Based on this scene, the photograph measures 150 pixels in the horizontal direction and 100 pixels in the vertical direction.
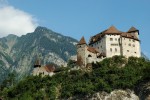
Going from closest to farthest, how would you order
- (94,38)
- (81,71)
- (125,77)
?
1. (125,77)
2. (81,71)
3. (94,38)

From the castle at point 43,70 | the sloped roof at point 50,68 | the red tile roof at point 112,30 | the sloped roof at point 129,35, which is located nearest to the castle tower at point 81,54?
the red tile roof at point 112,30

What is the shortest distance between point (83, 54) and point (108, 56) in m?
6.86

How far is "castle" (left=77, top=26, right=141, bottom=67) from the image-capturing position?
106688 millimetres

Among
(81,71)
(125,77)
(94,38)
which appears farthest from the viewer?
(94,38)

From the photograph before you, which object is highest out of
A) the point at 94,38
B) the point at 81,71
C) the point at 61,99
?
the point at 94,38

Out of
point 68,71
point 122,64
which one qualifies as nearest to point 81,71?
point 68,71

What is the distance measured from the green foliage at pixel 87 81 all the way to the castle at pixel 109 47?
248 cm

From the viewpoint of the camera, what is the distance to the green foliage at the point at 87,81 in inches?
3853

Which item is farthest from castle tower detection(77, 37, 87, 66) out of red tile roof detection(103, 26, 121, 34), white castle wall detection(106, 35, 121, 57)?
red tile roof detection(103, 26, 121, 34)

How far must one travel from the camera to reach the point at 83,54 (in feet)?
351

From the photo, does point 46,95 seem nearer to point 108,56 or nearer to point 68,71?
point 68,71

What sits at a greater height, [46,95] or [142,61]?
[142,61]

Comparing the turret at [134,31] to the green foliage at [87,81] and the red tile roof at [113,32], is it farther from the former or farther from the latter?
the green foliage at [87,81]

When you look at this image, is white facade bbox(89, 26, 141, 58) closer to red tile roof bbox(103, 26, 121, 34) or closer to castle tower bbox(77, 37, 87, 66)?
red tile roof bbox(103, 26, 121, 34)
